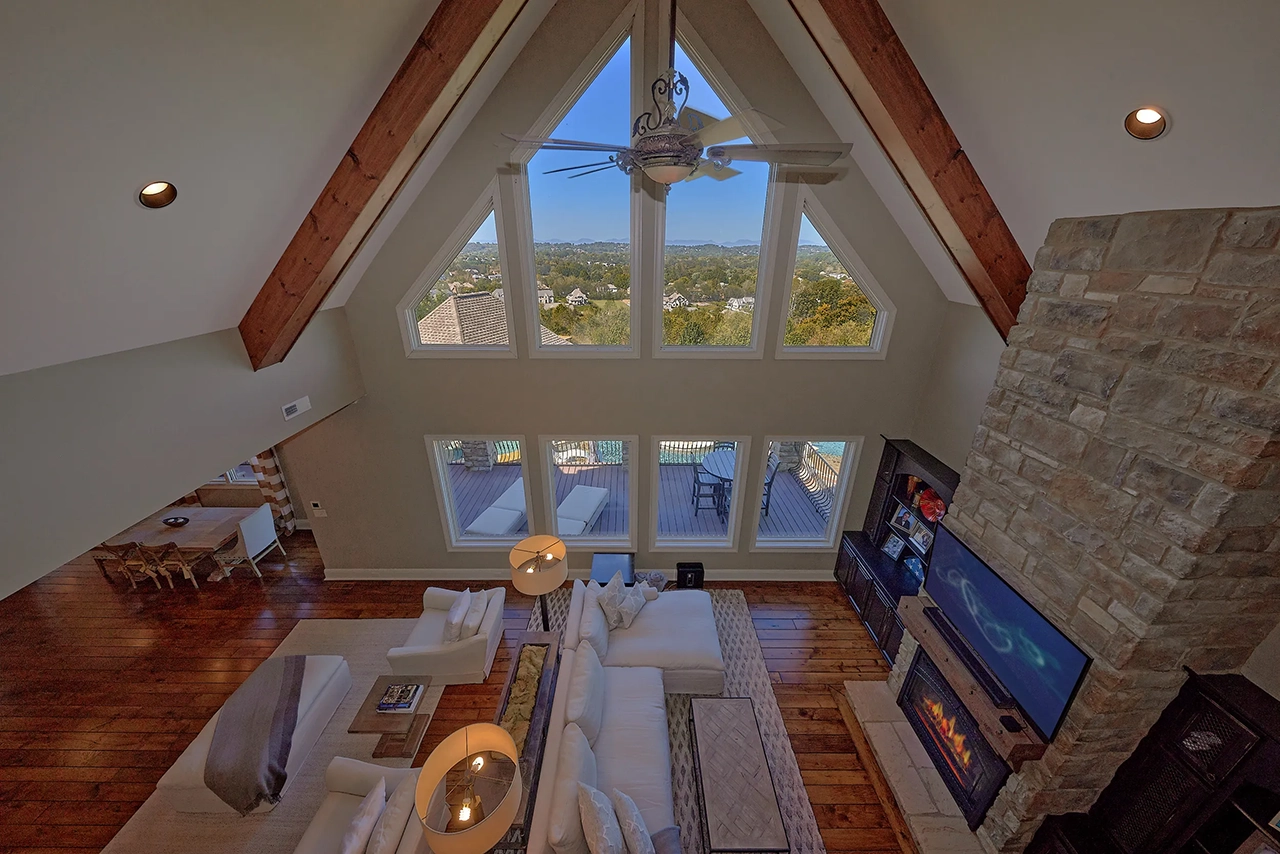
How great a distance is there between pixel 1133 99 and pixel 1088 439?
1.72 metres

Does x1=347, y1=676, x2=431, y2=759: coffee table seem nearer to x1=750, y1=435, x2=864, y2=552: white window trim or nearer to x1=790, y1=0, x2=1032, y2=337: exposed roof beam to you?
x1=750, y1=435, x2=864, y2=552: white window trim

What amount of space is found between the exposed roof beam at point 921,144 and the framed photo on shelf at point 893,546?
2667 millimetres

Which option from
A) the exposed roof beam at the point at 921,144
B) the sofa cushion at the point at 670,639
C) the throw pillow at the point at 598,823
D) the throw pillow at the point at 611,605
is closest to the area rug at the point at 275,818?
the throw pillow at the point at 611,605

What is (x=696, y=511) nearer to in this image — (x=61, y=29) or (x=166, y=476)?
(x=166, y=476)

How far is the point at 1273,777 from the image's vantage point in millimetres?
2084

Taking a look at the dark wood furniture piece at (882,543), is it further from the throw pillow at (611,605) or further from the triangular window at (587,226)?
the triangular window at (587,226)

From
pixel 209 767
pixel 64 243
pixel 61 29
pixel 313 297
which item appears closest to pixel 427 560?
pixel 209 767

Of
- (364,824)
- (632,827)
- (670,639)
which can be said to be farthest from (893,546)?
(364,824)

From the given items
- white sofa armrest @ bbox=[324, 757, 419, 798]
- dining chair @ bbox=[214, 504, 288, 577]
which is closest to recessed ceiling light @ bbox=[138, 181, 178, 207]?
white sofa armrest @ bbox=[324, 757, 419, 798]

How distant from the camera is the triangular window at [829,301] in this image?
4719 mm

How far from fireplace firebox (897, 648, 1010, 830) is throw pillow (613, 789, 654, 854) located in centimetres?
248

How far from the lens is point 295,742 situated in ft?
12.6

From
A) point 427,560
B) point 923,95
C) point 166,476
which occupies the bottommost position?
point 427,560

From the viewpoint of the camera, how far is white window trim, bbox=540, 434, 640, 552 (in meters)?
5.48
